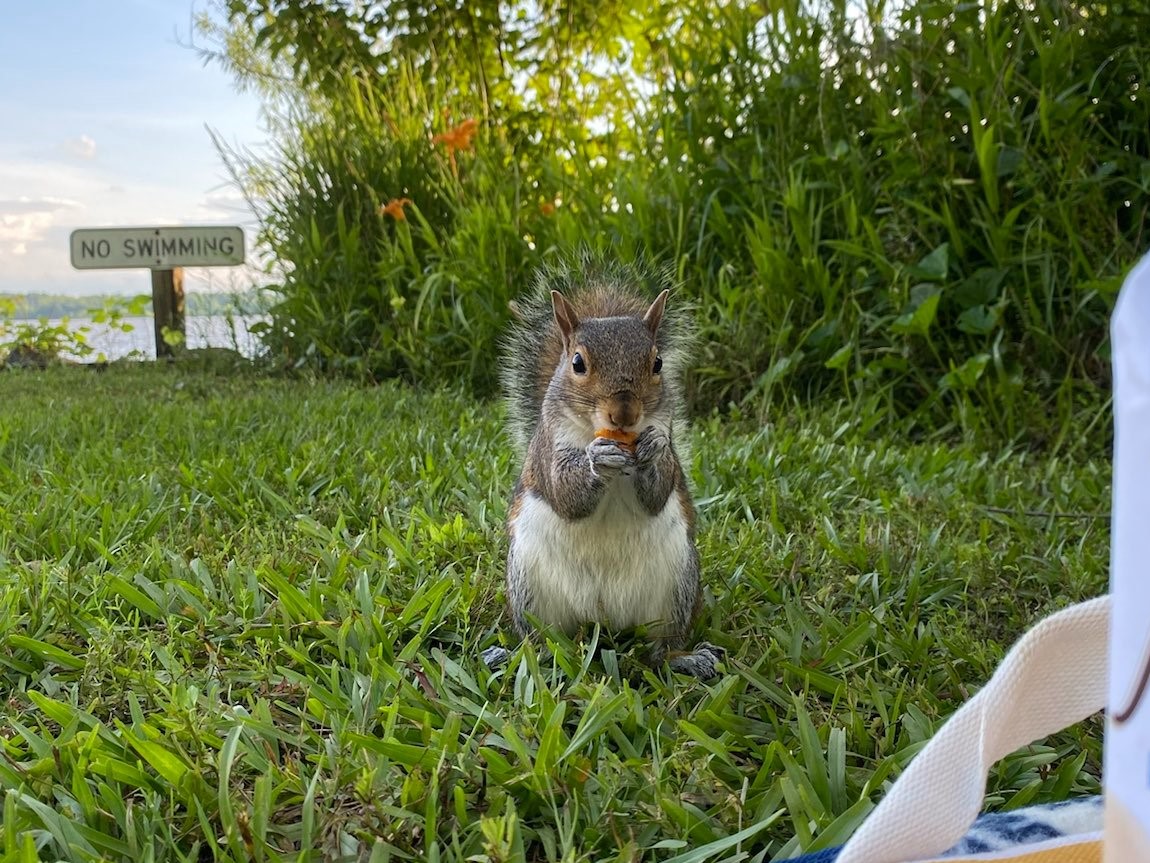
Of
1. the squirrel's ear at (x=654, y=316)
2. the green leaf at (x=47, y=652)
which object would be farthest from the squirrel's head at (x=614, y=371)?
the green leaf at (x=47, y=652)

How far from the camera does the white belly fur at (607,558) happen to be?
4.37 ft

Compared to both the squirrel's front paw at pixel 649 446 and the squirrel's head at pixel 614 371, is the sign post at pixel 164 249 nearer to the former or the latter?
the squirrel's head at pixel 614 371

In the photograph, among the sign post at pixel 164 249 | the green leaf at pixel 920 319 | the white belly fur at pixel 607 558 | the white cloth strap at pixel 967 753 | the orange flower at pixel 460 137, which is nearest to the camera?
the white cloth strap at pixel 967 753

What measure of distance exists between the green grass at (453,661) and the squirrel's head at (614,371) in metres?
0.36

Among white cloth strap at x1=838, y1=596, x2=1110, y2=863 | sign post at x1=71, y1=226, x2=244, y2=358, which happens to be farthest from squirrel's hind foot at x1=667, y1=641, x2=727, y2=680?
sign post at x1=71, y1=226, x2=244, y2=358

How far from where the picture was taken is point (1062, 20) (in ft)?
9.91

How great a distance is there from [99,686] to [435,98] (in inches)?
182

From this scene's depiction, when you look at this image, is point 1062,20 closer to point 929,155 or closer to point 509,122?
point 929,155

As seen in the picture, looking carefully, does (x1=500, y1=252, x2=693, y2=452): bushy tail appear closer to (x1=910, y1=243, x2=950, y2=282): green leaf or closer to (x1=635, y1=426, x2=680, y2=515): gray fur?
(x1=635, y1=426, x2=680, y2=515): gray fur

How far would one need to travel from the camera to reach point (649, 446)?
125 centimetres

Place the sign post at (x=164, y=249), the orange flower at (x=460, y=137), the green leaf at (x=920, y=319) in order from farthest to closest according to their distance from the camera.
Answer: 1. the sign post at (x=164, y=249)
2. the orange flower at (x=460, y=137)
3. the green leaf at (x=920, y=319)

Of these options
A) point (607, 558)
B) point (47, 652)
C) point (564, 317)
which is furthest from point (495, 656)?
point (47, 652)

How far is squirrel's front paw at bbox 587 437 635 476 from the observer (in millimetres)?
1218

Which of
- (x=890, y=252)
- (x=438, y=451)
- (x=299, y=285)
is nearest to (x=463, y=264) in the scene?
(x=299, y=285)
